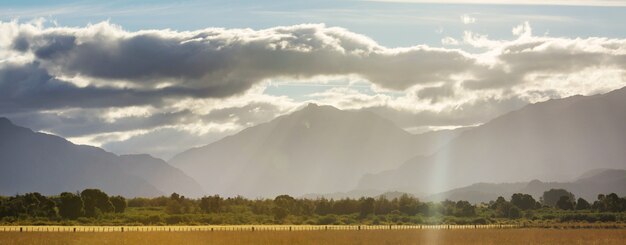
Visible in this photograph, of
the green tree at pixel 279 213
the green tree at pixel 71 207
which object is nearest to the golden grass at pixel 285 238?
the green tree at pixel 71 207

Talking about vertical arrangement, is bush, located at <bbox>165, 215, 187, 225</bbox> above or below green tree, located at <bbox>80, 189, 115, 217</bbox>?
below

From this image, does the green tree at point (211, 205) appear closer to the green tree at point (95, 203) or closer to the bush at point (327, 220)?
the bush at point (327, 220)

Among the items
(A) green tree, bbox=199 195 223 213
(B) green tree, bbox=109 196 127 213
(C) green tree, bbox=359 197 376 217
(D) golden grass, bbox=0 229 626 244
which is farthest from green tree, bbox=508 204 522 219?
(D) golden grass, bbox=0 229 626 244

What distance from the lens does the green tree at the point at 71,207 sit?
5571 inches

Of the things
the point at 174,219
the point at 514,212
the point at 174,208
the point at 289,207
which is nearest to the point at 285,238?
the point at 174,219

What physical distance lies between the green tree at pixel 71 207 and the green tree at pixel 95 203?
3092 mm

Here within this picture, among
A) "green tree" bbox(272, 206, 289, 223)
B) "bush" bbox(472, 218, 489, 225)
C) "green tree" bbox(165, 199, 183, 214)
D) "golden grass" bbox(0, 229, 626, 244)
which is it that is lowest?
"golden grass" bbox(0, 229, 626, 244)

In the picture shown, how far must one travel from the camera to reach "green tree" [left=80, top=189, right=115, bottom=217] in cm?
14800

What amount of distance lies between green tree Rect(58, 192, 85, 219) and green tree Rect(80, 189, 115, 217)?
10.1 ft

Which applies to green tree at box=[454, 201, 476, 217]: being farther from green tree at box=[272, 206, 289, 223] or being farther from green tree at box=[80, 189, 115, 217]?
green tree at box=[80, 189, 115, 217]

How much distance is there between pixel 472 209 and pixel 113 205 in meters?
72.0

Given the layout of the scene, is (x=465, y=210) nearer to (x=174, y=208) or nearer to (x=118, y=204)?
(x=174, y=208)

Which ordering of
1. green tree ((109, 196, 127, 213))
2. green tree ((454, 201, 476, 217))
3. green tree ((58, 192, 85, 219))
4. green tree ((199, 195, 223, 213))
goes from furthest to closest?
green tree ((454, 201, 476, 217)) < green tree ((199, 195, 223, 213)) < green tree ((109, 196, 127, 213)) < green tree ((58, 192, 85, 219))

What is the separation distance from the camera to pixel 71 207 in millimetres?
142875
